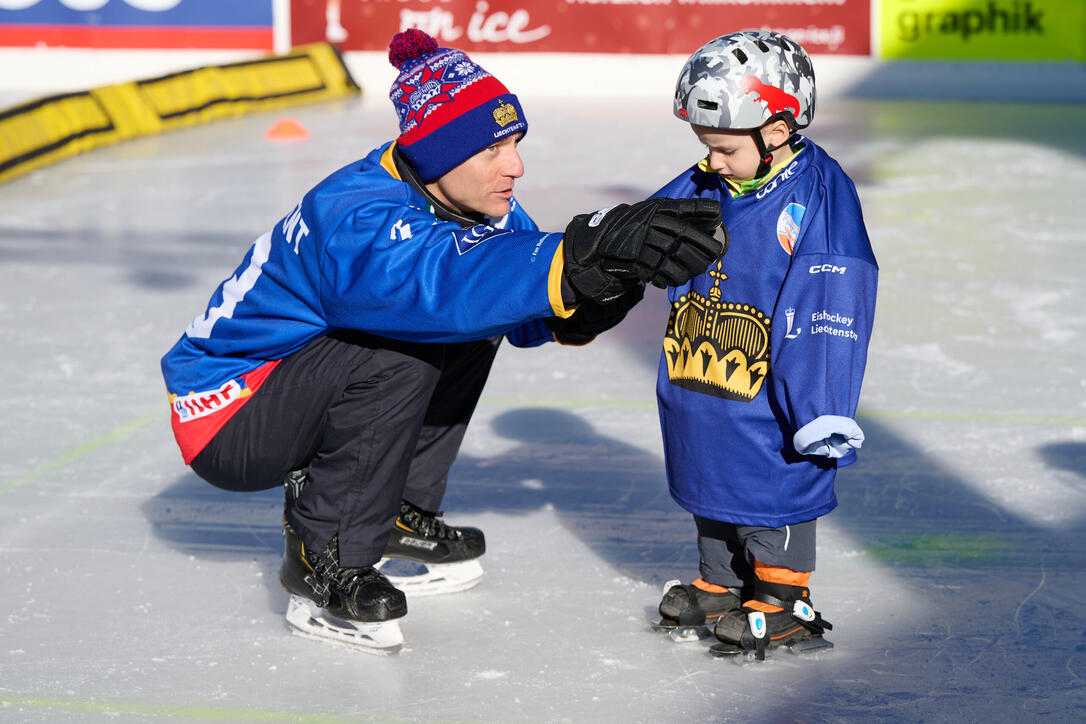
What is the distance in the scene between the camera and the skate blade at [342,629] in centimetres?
259

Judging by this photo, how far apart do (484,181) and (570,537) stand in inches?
36.4

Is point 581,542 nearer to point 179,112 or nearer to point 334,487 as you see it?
point 334,487

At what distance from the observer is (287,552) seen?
2.76 meters

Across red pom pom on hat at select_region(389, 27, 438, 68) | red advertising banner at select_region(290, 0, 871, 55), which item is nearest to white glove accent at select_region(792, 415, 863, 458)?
red pom pom on hat at select_region(389, 27, 438, 68)

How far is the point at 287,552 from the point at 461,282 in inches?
30.9

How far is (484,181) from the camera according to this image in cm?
258

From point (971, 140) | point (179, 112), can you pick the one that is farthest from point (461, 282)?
point (179, 112)

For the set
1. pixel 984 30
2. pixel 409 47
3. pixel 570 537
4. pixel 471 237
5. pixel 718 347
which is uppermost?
pixel 409 47

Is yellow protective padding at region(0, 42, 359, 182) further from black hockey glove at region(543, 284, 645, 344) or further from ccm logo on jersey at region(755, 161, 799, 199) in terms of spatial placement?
ccm logo on jersey at region(755, 161, 799, 199)

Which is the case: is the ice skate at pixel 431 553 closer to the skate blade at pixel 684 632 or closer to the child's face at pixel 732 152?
the skate blade at pixel 684 632

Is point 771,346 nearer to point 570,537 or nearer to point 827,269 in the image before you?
point 827,269

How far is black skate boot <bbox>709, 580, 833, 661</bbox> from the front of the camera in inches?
99.3

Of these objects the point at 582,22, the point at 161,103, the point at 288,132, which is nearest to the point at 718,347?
the point at 288,132

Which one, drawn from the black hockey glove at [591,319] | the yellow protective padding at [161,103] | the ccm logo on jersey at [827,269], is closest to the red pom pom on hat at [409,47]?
the black hockey glove at [591,319]
